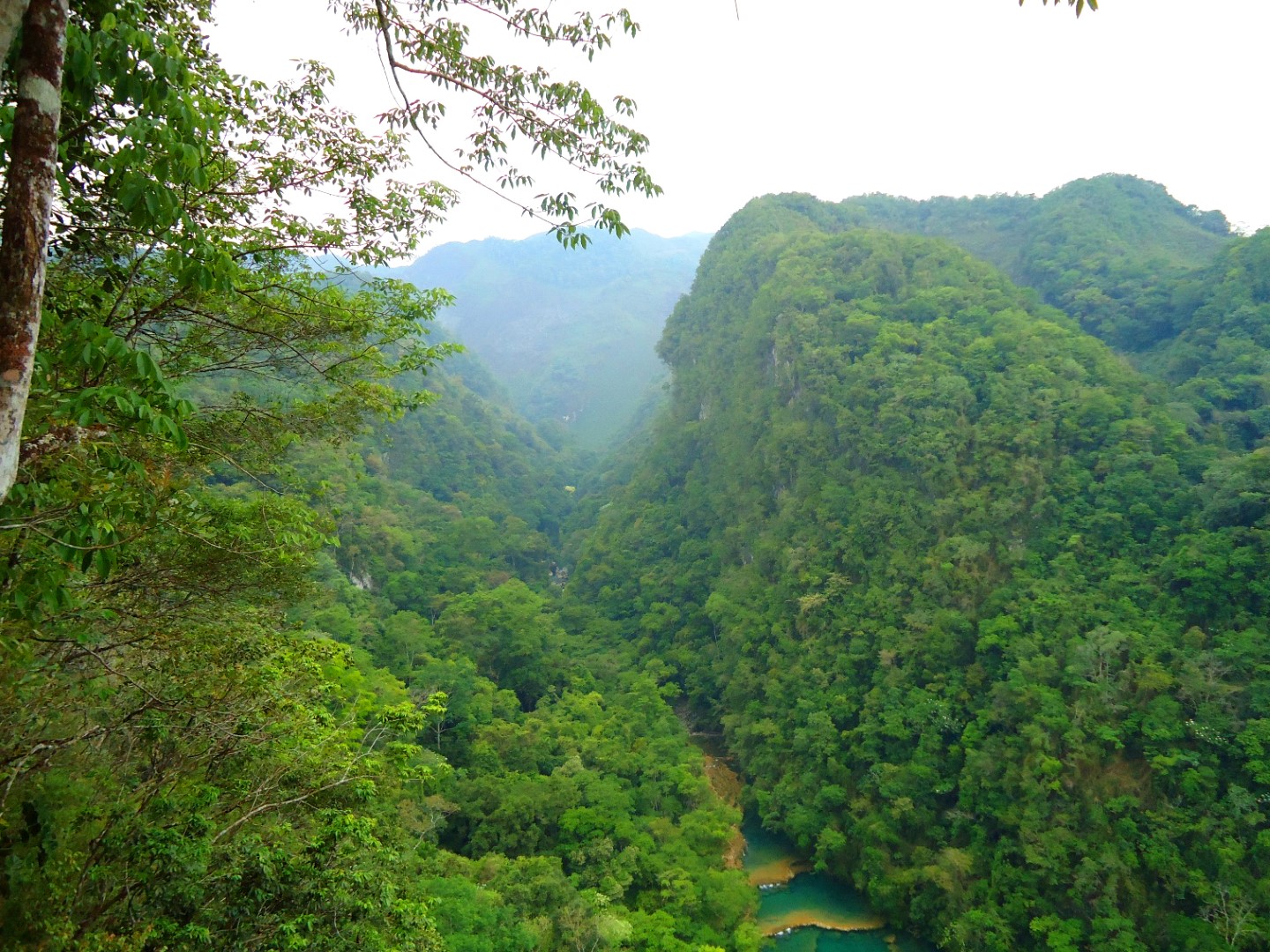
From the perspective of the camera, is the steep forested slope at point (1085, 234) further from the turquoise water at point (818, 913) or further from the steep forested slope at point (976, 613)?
the turquoise water at point (818, 913)

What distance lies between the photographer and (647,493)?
4078cm

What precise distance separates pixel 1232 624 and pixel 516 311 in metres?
112

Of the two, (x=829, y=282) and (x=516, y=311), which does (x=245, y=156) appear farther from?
(x=516, y=311)

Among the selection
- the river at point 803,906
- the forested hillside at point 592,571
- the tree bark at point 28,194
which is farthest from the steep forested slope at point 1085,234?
the tree bark at point 28,194

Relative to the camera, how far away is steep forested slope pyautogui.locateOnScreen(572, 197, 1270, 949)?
14.1m

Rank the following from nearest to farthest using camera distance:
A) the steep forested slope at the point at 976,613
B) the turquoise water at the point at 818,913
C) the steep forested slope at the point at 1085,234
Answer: the steep forested slope at the point at 976,613, the turquoise water at the point at 818,913, the steep forested slope at the point at 1085,234

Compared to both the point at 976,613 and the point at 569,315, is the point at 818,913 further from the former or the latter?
the point at 569,315

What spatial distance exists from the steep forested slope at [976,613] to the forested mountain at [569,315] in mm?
44567

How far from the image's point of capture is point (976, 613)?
66.6 feet

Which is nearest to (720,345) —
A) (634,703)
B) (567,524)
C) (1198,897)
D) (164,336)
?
(567,524)

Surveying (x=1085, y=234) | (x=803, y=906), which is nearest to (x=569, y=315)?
(x=1085, y=234)

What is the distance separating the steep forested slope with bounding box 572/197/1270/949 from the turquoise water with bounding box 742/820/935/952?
24.3 inches

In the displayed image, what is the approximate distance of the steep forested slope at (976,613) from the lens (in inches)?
554

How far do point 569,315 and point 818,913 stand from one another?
10701 cm
